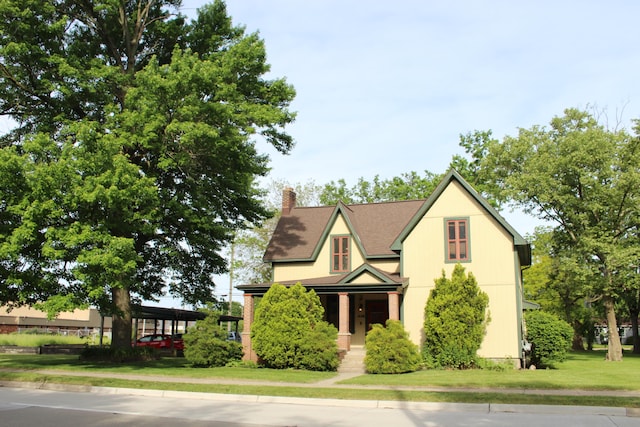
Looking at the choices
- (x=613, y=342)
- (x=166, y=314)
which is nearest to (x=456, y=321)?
(x=613, y=342)

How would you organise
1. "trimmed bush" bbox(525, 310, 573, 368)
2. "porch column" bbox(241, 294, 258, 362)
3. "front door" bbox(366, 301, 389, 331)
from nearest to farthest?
1. "trimmed bush" bbox(525, 310, 573, 368)
2. "porch column" bbox(241, 294, 258, 362)
3. "front door" bbox(366, 301, 389, 331)

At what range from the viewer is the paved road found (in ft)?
33.3

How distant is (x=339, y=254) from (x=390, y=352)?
8.58 m

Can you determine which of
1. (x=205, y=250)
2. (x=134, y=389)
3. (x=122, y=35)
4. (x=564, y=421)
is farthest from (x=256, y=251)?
(x=564, y=421)

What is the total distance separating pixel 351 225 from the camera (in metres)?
27.9

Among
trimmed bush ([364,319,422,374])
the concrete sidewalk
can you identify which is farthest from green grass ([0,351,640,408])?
trimmed bush ([364,319,422,374])

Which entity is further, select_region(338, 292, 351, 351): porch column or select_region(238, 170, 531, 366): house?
select_region(338, 292, 351, 351): porch column

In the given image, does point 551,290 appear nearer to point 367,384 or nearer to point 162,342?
point 162,342

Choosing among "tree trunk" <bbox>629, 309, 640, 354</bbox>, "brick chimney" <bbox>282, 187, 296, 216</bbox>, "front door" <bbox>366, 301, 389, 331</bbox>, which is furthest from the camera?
"tree trunk" <bbox>629, 309, 640, 354</bbox>

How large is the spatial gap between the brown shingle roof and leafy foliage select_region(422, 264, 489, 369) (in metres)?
4.67

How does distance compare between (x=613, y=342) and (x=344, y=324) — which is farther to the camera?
(x=613, y=342)

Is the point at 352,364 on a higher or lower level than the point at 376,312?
lower

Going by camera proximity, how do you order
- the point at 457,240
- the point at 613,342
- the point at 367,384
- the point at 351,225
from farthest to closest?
the point at 613,342, the point at 351,225, the point at 457,240, the point at 367,384

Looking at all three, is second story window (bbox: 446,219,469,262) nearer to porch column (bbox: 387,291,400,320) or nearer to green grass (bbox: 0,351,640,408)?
porch column (bbox: 387,291,400,320)
